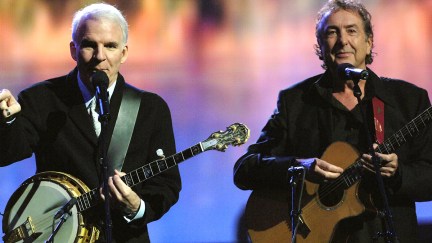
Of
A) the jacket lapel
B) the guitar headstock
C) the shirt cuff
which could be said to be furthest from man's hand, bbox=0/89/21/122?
the guitar headstock

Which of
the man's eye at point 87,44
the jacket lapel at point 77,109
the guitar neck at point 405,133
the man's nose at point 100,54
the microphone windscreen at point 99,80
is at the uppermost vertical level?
the man's eye at point 87,44

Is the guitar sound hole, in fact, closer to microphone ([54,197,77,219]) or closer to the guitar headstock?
the guitar headstock

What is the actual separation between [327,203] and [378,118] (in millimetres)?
578

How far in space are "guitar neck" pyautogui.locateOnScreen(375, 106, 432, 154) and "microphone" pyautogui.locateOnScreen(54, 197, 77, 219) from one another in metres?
1.71

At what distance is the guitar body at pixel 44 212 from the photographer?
395 cm

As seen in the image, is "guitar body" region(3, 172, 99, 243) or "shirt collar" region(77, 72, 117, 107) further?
"shirt collar" region(77, 72, 117, 107)

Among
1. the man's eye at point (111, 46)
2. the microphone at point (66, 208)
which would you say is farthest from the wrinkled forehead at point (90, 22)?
the microphone at point (66, 208)

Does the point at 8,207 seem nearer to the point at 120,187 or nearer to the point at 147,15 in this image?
the point at 120,187

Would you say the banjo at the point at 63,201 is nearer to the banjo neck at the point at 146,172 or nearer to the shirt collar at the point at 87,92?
the banjo neck at the point at 146,172

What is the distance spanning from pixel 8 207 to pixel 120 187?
31.2 inches

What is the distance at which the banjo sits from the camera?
155 inches

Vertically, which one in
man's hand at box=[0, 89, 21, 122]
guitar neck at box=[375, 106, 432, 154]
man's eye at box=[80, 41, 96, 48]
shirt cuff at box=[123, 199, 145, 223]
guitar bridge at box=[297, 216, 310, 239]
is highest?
man's eye at box=[80, 41, 96, 48]

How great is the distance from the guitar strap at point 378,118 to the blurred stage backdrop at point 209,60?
0.80 metres

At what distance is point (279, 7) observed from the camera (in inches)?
202
